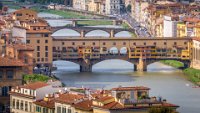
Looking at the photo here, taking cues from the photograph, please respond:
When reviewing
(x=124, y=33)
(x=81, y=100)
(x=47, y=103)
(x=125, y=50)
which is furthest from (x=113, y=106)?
(x=124, y=33)

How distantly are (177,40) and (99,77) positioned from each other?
8367 millimetres

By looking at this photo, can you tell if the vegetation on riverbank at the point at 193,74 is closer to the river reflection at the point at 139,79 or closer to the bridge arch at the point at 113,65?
the river reflection at the point at 139,79

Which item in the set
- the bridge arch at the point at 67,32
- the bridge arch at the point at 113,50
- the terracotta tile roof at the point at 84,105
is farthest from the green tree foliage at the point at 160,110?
the bridge arch at the point at 67,32

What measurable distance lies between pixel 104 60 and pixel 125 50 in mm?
1548

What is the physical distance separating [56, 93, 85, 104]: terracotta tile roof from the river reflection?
609 centimetres

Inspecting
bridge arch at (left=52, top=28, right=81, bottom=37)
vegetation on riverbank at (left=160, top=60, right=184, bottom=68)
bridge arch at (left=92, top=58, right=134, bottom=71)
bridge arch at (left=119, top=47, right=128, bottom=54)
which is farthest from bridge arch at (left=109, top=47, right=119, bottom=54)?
bridge arch at (left=52, top=28, right=81, bottom=37)

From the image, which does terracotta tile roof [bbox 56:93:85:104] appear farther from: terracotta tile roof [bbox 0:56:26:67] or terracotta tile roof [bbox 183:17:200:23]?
terracotta tile roof [bbox 183:17:200:23]

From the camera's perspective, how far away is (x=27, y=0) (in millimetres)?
85375

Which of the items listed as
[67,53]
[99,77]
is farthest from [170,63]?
[99,77]

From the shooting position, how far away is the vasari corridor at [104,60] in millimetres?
20719

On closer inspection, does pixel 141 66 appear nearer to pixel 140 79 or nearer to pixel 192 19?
pixel 140 79

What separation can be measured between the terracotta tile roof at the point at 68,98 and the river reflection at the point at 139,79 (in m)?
6.09

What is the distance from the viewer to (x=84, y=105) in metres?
20.0

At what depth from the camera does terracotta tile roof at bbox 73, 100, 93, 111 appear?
64.8ft
